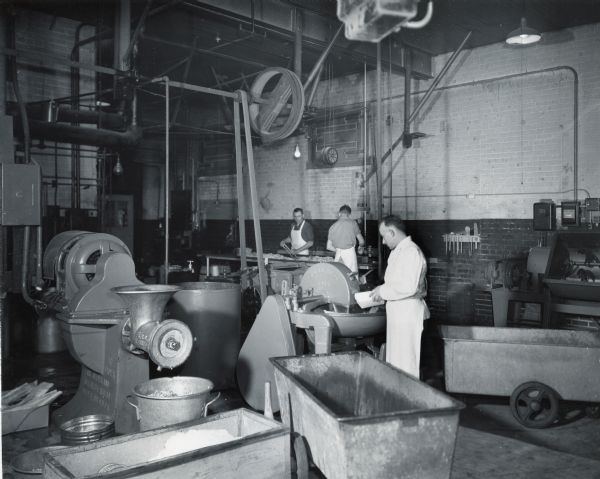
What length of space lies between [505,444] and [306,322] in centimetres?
186

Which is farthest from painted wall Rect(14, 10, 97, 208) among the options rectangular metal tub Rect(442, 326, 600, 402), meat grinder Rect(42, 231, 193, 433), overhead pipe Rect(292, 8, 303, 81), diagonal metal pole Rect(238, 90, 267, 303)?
rectangular metal tub Rect(442, 326, 600, 402)

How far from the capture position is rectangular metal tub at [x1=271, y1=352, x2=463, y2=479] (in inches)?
94.3

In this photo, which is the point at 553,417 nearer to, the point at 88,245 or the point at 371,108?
the point at 88,245

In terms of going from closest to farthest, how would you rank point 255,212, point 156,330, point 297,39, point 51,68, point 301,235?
point 156,330
point 255,212
point 297,39
point 51,68
point 301,235

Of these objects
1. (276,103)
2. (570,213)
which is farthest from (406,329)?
(570,213)

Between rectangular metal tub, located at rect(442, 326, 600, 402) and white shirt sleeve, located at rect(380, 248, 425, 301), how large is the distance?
0.69 m

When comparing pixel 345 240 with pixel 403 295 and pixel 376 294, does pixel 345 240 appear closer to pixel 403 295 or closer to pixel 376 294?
pixel 376 294

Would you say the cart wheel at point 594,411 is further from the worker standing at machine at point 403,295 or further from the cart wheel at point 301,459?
the cart wheel at point 301,459

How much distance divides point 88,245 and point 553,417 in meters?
4.79

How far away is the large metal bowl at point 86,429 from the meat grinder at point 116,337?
0.48 m

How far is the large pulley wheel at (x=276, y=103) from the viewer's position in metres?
6.57

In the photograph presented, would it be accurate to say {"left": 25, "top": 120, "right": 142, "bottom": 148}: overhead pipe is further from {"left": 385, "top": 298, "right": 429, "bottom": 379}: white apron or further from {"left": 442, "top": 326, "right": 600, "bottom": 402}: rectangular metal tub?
{"left": 442, "top": 326, "right": 600, "bottom": 402}: rectangular metal tub

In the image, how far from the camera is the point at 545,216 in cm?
761

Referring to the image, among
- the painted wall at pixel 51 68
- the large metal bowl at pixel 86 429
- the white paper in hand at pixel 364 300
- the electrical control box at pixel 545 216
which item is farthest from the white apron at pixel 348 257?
the large metal bowl at pixel 86 429
